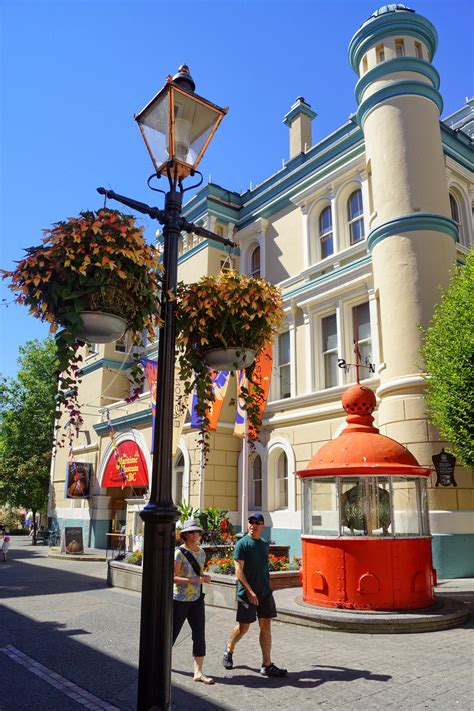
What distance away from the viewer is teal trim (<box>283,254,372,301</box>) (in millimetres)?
17777

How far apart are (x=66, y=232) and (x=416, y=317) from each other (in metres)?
12.1

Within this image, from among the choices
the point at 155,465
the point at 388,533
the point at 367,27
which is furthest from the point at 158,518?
the point at 367,27

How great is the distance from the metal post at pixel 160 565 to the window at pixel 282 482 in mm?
15689

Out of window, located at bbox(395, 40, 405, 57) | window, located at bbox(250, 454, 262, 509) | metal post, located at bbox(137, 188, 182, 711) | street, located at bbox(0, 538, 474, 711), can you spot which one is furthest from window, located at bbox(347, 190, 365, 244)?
metal post, located at bbox(137, 188, 182, 711)

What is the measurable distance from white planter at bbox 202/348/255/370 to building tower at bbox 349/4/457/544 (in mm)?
9696

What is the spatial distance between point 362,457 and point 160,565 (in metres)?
6.24

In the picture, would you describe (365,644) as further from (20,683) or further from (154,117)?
(154,117)

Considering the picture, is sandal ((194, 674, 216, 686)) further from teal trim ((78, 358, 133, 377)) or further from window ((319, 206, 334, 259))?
teal trim ((78, 358, 133, 377))

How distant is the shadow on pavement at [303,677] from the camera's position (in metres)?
6.27

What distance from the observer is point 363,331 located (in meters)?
18.2

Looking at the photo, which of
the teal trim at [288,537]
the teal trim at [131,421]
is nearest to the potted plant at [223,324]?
the teal trim at [288,537]

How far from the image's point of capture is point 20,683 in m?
6.45

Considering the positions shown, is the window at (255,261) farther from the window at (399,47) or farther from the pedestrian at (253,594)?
the pedestrian at (253,594)

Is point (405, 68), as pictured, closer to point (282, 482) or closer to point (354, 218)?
point (354, 218)
